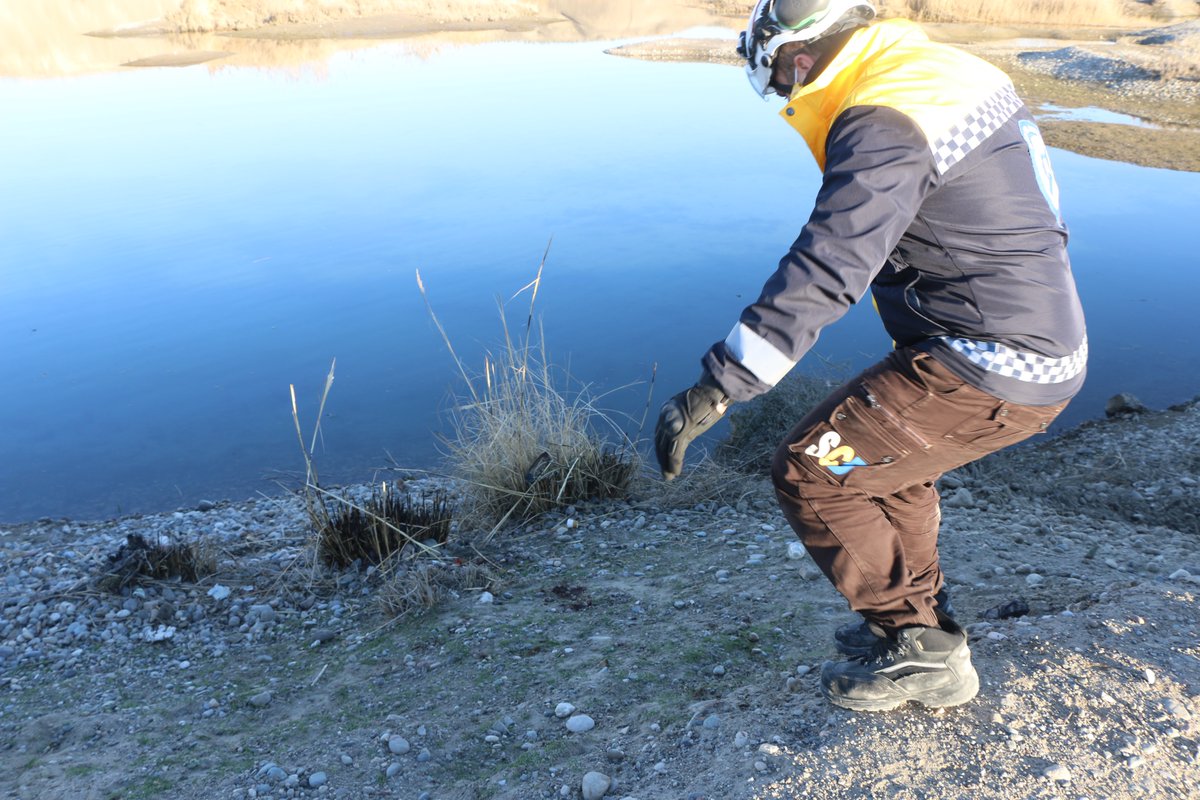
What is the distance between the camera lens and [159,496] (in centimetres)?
664

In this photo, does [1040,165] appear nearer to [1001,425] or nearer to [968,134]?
[968,134]

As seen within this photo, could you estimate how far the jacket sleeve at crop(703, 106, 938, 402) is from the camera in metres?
2.34

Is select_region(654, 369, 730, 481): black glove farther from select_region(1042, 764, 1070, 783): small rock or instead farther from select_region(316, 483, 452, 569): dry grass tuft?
select_region(316, 483, 452, 569): dry grass tuft

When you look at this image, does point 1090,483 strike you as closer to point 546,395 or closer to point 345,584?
point 546,395

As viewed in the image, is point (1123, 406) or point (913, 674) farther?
point (1123, 406)

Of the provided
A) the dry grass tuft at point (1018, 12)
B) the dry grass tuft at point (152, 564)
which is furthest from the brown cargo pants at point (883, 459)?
the dry grass tuft at point (1018, 12)

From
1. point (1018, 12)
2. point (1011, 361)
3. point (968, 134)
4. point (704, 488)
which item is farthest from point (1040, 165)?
point (1018, 12)

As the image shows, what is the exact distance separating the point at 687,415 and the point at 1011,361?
33.4 inches

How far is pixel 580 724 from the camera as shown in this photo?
10.8 feet

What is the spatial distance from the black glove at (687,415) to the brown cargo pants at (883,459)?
0.32 meters

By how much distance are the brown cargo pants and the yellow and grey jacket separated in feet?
0.27

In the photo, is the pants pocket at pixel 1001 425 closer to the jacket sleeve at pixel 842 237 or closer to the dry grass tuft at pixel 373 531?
the jacket sleeve at pixel 842 237

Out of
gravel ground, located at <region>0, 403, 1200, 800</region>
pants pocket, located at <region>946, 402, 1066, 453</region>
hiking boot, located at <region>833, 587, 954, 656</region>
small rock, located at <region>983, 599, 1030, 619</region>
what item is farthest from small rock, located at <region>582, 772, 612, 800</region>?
small rock, located at <region>983, 599, 1030, 619</region>

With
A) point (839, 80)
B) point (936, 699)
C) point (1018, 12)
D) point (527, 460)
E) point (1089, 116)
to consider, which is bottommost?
point (1018, 12)
